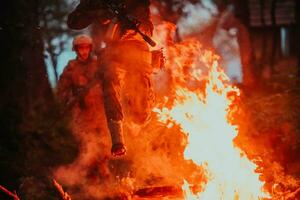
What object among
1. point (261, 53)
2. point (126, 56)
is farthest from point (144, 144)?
point (261, 53)

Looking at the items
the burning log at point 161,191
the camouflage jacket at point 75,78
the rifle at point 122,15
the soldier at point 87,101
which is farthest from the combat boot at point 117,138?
the camouflage jacket at point 75,78

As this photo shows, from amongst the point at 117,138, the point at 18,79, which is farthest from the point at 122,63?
the point at 18,79

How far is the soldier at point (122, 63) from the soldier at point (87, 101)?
2279mm

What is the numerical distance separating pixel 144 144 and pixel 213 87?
332 cm

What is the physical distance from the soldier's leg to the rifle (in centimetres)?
56

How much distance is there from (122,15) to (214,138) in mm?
2498

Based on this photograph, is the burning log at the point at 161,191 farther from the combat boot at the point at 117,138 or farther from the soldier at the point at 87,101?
the soldier at the point at 87,101

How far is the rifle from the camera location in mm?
6195

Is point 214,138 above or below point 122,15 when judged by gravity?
below

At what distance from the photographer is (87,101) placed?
936 centimetres

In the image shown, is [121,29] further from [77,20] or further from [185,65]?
[185,65]

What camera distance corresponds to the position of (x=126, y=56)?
21.7 ft

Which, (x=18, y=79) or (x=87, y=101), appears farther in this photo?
(x=18, y=79)

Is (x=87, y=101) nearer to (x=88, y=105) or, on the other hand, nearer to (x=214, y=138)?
(x=88, y=105)
